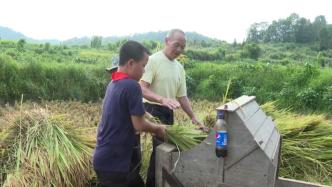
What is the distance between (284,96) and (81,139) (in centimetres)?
793

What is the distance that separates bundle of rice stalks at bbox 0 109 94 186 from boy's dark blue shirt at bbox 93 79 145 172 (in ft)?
2.53

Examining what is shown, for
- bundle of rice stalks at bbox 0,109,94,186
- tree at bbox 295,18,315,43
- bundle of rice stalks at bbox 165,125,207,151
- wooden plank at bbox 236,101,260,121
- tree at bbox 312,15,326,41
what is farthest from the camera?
tree at bbox 295,18,315,43

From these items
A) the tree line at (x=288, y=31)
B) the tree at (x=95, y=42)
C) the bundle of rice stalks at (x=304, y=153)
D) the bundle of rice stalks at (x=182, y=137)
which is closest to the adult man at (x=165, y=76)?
the bundle of rice stalks at (x=182, y=137)

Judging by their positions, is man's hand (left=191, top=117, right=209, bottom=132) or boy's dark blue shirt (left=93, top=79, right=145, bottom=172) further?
man's hand (left=191, top=117, right=209, bottom=132)

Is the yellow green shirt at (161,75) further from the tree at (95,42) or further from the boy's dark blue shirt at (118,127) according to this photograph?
the tree at (95,42)

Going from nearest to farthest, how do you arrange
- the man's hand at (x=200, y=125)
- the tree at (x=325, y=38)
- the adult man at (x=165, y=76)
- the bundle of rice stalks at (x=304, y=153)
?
the man's hand at (x=200, y=125) < the adult man at (x=165, y=76) < the bundle of rice stalks at (x=304, y=153) < the tree at (x=325, y=38)

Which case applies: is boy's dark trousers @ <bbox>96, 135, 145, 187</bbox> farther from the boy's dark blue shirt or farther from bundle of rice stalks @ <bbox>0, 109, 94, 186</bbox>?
bundle of rice stalks @ <bbox>0, 109, 94, 186</bbox>

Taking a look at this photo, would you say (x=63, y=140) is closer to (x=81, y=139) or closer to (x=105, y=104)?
(x=81, y=139)

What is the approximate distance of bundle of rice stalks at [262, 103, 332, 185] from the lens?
4.03 m

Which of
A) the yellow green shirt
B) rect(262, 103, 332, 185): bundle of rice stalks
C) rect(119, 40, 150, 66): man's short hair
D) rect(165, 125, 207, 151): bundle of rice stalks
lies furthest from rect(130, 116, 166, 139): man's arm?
rect(262, 103, 332, 185): bundle of rice stalks

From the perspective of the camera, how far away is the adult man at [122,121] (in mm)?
2617

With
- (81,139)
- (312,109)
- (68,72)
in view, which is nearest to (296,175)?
(81,139)

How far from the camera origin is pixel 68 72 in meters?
10.1

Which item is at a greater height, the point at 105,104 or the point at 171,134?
the point at 105,104
